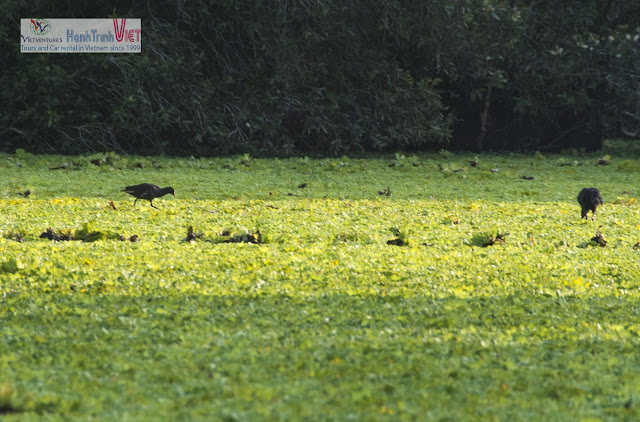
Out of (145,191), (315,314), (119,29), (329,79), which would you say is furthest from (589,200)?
(119,29)

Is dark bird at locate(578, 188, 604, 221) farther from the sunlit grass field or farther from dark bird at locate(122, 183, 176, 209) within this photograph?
dark bird at locate(122, 183, 176, 209)

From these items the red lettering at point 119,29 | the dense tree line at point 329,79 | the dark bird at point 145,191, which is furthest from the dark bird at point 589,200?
the red lettering at point 119,29

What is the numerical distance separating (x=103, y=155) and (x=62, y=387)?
1243 cm

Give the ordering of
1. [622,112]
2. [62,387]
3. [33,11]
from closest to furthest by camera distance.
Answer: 1. [62,387]
2. [33,11]
3. [622,112]

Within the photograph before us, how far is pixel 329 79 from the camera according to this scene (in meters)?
18.7

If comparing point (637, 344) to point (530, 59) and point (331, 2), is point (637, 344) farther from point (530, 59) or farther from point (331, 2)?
point (530, 59)

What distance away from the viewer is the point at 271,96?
58.6 ft

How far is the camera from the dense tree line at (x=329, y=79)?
16750 mm

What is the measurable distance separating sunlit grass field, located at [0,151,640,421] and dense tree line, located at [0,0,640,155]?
7479 millimetres

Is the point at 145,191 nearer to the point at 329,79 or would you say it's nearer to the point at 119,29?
the point at 119,29

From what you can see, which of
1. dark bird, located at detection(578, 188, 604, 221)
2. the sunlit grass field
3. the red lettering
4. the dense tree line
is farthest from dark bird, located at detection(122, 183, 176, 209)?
the red lettering

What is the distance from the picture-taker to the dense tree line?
55.0 ft

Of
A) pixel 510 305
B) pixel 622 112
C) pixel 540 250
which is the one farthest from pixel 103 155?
pixel 622 112

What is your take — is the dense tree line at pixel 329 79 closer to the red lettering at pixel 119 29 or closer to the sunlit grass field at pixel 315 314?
the red lettering at pixel 119 29
